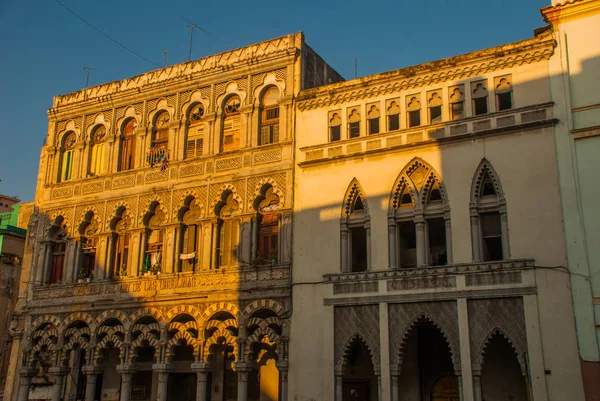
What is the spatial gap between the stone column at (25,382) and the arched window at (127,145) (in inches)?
353

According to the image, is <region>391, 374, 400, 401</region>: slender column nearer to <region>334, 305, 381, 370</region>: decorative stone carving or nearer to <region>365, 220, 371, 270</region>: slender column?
<region>334, 305, 381, 370</region>: decorative stone carving

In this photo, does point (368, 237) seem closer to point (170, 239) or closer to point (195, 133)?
point (170, 239)

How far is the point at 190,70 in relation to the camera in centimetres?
2784

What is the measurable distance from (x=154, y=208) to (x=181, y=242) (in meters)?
2.08

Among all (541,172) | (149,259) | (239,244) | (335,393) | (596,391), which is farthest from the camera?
(149,259)

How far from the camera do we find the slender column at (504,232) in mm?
19781

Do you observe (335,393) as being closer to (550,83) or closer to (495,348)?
(495,348)

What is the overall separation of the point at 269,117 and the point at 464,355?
37.2 feet

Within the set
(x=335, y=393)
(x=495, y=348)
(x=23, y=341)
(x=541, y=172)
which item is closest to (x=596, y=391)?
(x=495, y=348)

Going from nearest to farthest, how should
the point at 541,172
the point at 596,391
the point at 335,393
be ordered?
the point at 596,391, the point at 541,172, the point at 335,393

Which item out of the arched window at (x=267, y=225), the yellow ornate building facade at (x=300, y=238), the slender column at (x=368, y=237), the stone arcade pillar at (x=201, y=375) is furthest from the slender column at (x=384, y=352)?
the stone arcade pillar at (x=201, y=375)

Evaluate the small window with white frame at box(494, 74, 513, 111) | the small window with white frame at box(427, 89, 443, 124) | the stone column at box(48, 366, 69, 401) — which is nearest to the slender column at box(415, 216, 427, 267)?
the small window with white frame at box(427, 89, 443, 124)

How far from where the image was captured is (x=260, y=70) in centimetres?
2598

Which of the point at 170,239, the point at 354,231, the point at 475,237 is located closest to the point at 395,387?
the point at 475,237
